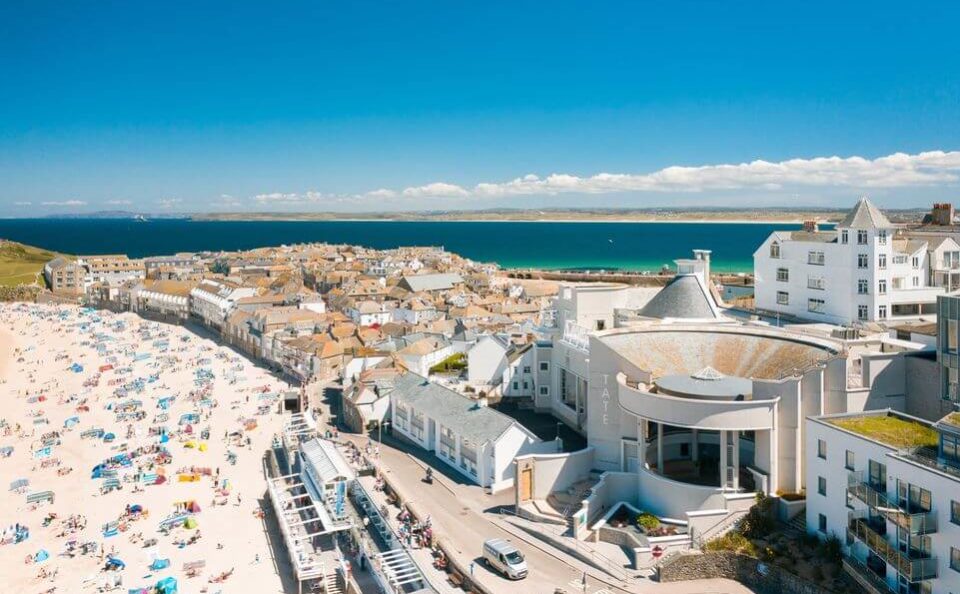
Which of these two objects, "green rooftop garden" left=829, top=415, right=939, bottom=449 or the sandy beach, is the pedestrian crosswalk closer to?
"green rooftop garden" left=829, top=415, right=939, bottom=449

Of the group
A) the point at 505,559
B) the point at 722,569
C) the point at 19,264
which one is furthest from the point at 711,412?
the point at 19,264

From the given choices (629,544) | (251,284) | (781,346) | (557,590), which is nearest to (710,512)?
(629,544)

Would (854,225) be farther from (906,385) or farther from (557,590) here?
(557,590)

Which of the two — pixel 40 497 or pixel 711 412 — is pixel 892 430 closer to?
pixel 711 412

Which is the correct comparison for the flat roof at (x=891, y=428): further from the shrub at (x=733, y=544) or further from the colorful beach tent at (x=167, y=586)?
the colorful beach tent at (x=167, y=586)

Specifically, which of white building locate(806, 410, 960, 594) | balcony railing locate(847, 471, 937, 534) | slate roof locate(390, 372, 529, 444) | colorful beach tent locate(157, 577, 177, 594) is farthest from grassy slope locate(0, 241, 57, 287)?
balcony railing locate(847, 471, 937, 534)
